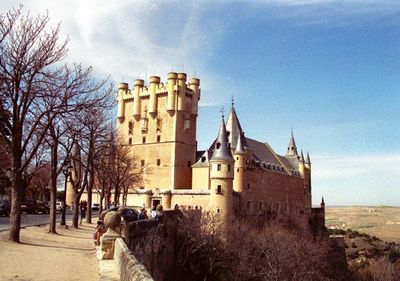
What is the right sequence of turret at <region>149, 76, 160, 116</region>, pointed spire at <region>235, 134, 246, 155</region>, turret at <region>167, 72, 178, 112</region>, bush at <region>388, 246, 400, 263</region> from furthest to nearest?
1. bush at <region>388, 246, 400, 263</region>
2. turret at <region>149, 76, 160, 116</region>
3. turret at <region>167, 72, 178, 112</region>
4. pointed spire at <region>235, 134, 246, 155</region>

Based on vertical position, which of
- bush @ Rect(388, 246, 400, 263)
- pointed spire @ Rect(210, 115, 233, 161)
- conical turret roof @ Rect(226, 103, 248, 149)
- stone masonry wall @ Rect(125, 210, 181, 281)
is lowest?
bush @ Rect(388, 246, 400, 263)

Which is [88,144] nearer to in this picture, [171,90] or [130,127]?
[171,90]

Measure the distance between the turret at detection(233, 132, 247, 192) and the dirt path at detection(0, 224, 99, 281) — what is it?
34.0 m

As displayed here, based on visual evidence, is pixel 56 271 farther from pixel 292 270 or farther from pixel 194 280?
pixel 292 270

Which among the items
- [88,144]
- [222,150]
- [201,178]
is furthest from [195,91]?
[88,144]

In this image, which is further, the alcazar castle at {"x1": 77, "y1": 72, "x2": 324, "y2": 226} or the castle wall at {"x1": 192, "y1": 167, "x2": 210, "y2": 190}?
the castle wall at {"x1": 192, "y1": 167, "x2": 210, "y2": 190}

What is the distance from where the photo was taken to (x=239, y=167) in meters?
52.4

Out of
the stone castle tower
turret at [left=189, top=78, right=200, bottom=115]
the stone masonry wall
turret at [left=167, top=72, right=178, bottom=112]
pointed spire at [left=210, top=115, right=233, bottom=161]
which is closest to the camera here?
the stone masonry wall

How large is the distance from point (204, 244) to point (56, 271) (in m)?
21.8

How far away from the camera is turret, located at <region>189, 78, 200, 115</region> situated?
59938 mm

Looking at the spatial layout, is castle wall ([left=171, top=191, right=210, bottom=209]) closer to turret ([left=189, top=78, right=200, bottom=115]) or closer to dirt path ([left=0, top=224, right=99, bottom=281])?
turret ([left=189, top=78, right=200, bottom=115])

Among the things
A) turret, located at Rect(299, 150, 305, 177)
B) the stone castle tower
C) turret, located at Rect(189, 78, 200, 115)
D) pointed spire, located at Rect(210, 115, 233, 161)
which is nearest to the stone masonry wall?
pointed spire, located at Rect(210, 115, 233, 161)

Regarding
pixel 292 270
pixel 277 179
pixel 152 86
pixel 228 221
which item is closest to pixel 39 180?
pixel 152 86

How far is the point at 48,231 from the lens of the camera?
21.5 m
